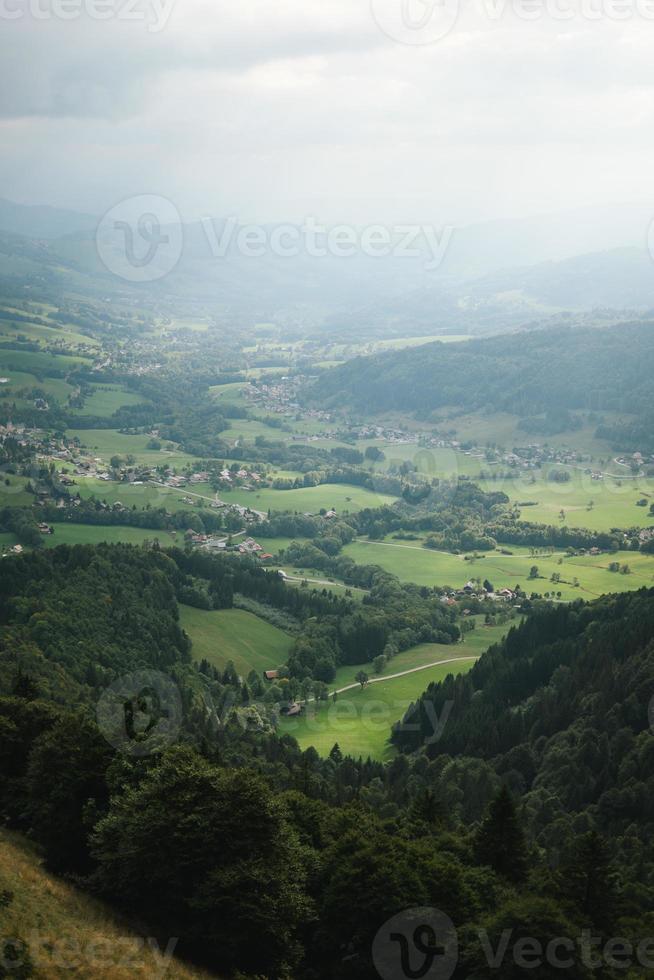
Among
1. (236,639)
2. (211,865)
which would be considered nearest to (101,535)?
(236,639)

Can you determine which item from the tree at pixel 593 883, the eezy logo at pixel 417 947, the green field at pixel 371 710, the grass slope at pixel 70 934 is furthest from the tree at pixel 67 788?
the green field at pixel 371 710

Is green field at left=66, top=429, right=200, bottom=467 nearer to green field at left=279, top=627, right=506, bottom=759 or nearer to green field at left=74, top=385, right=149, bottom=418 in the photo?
green field at left=74, top=385, right=149, bottom=418

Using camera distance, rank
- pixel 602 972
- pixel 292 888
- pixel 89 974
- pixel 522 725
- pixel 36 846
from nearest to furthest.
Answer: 1. pixel 89 974
2. pixel 602 972
3. pixel 292 888
4. pixel 36 846
5. pixel 522 725

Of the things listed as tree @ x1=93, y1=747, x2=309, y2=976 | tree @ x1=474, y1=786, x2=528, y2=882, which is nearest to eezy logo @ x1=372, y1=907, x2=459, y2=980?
tree @ x1=93, y1=747, x2=309, y2=976

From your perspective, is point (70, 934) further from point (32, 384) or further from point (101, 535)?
point (32, 384)

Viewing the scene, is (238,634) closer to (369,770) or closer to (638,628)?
(369,770)

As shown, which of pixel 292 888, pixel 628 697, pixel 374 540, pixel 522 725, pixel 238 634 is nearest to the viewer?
pixel 292 888

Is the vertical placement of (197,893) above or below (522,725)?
above

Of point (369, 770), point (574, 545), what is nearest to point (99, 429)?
point (574, 545)
